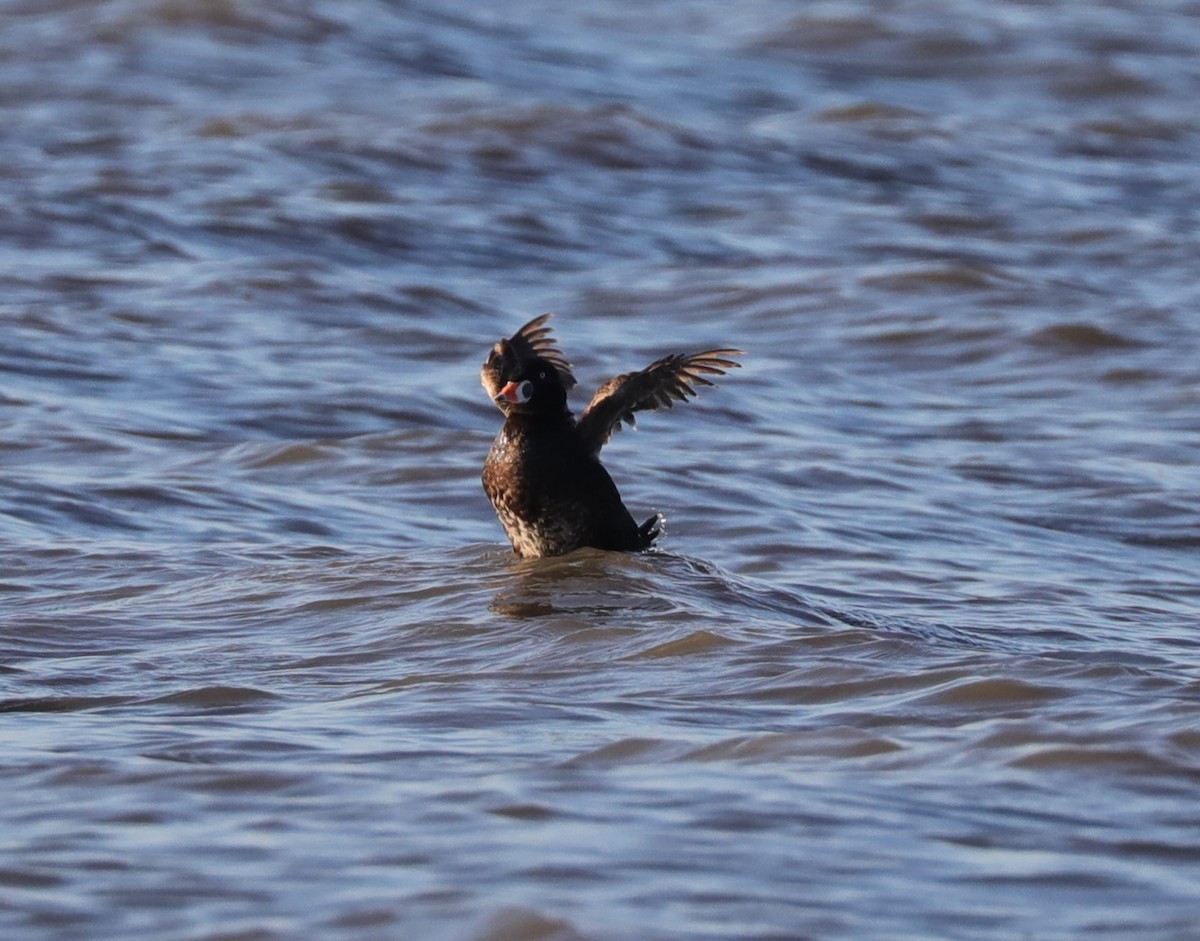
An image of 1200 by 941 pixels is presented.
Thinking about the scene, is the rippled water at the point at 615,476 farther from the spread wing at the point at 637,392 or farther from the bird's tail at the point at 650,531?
the spread wing at the point at 637,392

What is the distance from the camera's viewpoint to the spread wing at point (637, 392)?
7105 mm

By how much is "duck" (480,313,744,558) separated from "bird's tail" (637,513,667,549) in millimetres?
136

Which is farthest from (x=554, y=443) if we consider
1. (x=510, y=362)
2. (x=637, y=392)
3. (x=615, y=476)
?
(x=615, y=476)

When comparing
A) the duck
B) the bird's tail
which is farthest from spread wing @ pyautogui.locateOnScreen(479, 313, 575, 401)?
the bird's tail

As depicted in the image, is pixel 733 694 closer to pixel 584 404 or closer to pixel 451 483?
pixel 451 483

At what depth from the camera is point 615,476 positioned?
9.23 metres

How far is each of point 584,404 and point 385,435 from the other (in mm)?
1277

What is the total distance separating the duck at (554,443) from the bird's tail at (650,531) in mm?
136

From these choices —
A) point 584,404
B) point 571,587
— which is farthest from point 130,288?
point 571,587

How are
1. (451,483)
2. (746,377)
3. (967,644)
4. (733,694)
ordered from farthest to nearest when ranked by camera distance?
(746,377)
(451,483)
(967,644)
(733,694)

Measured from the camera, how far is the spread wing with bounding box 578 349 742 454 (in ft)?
23.3

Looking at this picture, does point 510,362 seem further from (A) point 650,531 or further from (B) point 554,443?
(A) point 650,531

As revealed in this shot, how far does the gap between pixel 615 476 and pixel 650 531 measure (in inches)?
67.1

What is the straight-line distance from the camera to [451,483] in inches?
359
